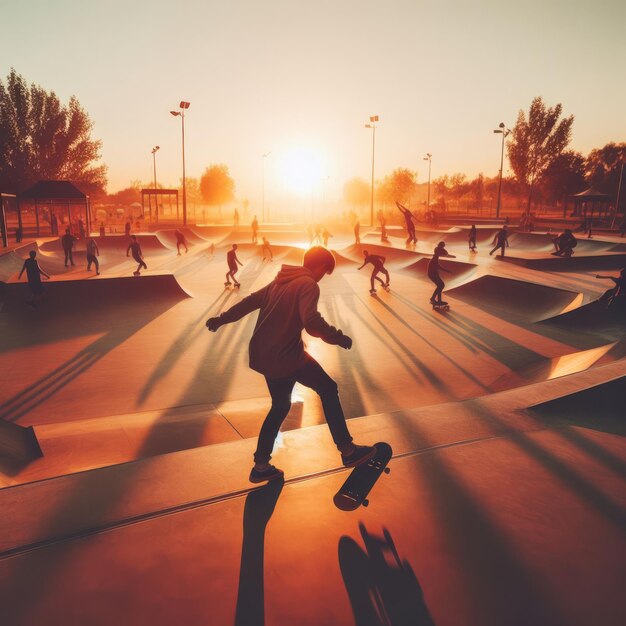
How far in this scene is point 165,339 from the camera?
1008cm

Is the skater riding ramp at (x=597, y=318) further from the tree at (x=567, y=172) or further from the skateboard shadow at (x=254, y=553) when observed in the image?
the tree at (x=567, y=172)

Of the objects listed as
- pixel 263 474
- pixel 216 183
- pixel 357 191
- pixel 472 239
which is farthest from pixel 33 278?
pixel 357 191

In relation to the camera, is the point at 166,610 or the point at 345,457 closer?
the point at 166,610

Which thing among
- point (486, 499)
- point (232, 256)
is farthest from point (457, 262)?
point (486, 499)

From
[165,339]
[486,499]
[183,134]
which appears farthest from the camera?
[183,134]

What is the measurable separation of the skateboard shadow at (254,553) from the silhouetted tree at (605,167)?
7334cm

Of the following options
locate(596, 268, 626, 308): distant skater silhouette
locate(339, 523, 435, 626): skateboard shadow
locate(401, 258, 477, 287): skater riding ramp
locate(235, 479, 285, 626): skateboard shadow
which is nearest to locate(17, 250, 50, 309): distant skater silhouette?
locate(235, 479, 285, 626): skateboard shadow

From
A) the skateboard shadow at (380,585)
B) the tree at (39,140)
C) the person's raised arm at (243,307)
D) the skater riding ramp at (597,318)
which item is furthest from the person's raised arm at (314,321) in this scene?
the tree at (39,140)

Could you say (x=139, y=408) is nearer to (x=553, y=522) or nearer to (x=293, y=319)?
(x=293, y=319)

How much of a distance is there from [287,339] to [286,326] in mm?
88

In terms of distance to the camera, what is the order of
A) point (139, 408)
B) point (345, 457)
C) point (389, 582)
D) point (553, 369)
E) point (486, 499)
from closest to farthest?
point (389, 582)
point (486, 499)
point (345, 457)
point (139, 408)
point (553, 369)

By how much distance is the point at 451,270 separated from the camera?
59.2 ft

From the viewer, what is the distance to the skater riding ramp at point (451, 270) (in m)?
16.6

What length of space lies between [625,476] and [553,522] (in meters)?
1.00
